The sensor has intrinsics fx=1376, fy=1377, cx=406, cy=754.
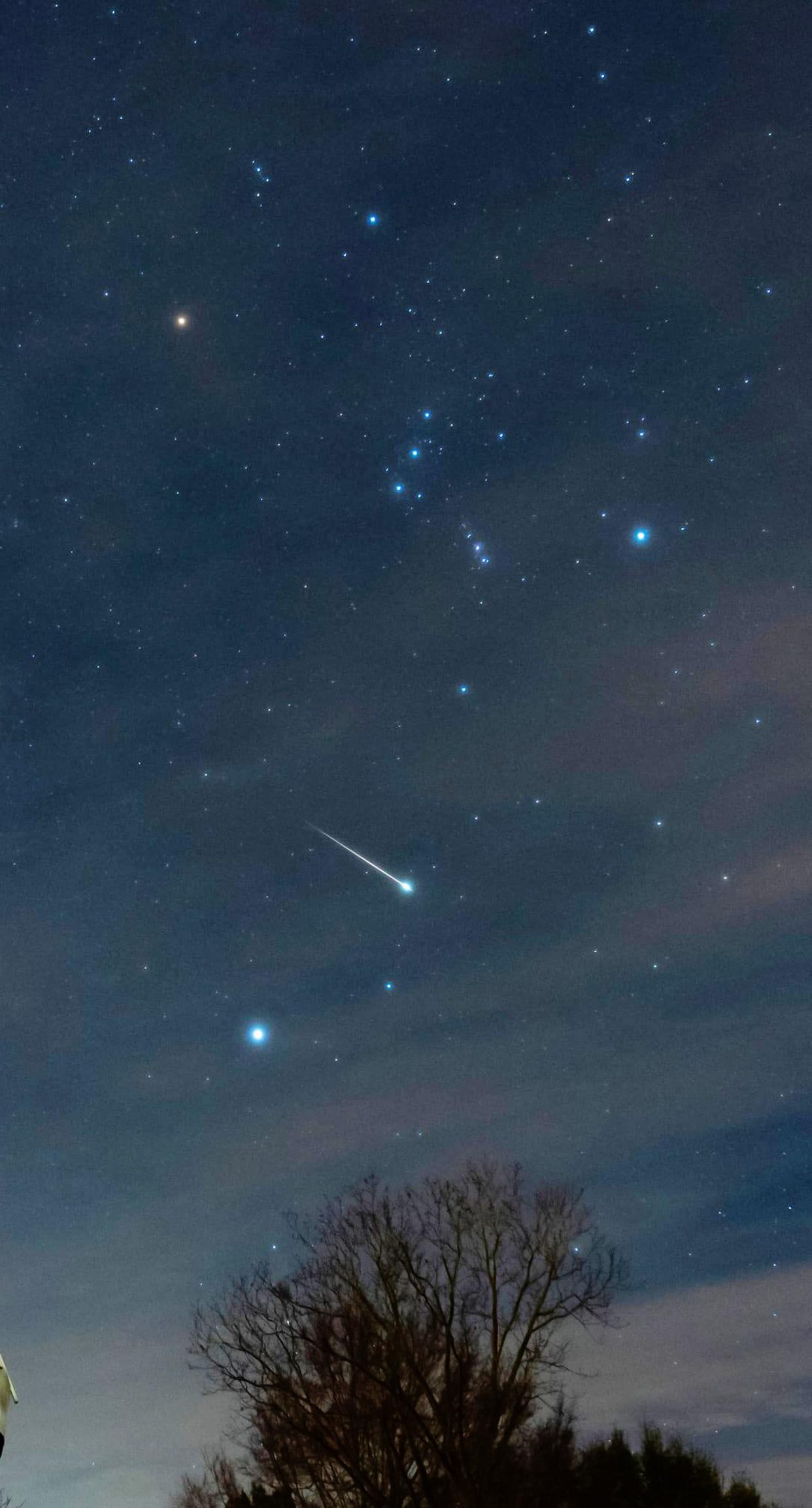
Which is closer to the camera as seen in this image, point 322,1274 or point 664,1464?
point 322,1274

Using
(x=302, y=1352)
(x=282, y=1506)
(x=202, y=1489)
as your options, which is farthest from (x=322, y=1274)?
(x=202, y=1489)

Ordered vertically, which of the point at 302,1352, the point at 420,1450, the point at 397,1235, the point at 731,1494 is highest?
the point at 397,1235

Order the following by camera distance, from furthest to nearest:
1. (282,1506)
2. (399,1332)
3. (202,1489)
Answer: (202,1489) → (282,1506) → (399,1332)

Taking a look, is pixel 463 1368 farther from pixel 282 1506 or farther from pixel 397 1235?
pixel 282 1506

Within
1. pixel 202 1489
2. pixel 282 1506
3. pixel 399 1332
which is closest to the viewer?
pixel 399 1332

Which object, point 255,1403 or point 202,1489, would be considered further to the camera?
point 202,1489

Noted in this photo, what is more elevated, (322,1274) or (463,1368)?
(322,1274)

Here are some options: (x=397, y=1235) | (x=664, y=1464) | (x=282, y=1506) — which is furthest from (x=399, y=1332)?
(x=664, y=1464)

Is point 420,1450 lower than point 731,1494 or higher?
higher

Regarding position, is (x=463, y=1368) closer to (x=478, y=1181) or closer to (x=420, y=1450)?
(x=420, y=1450)
